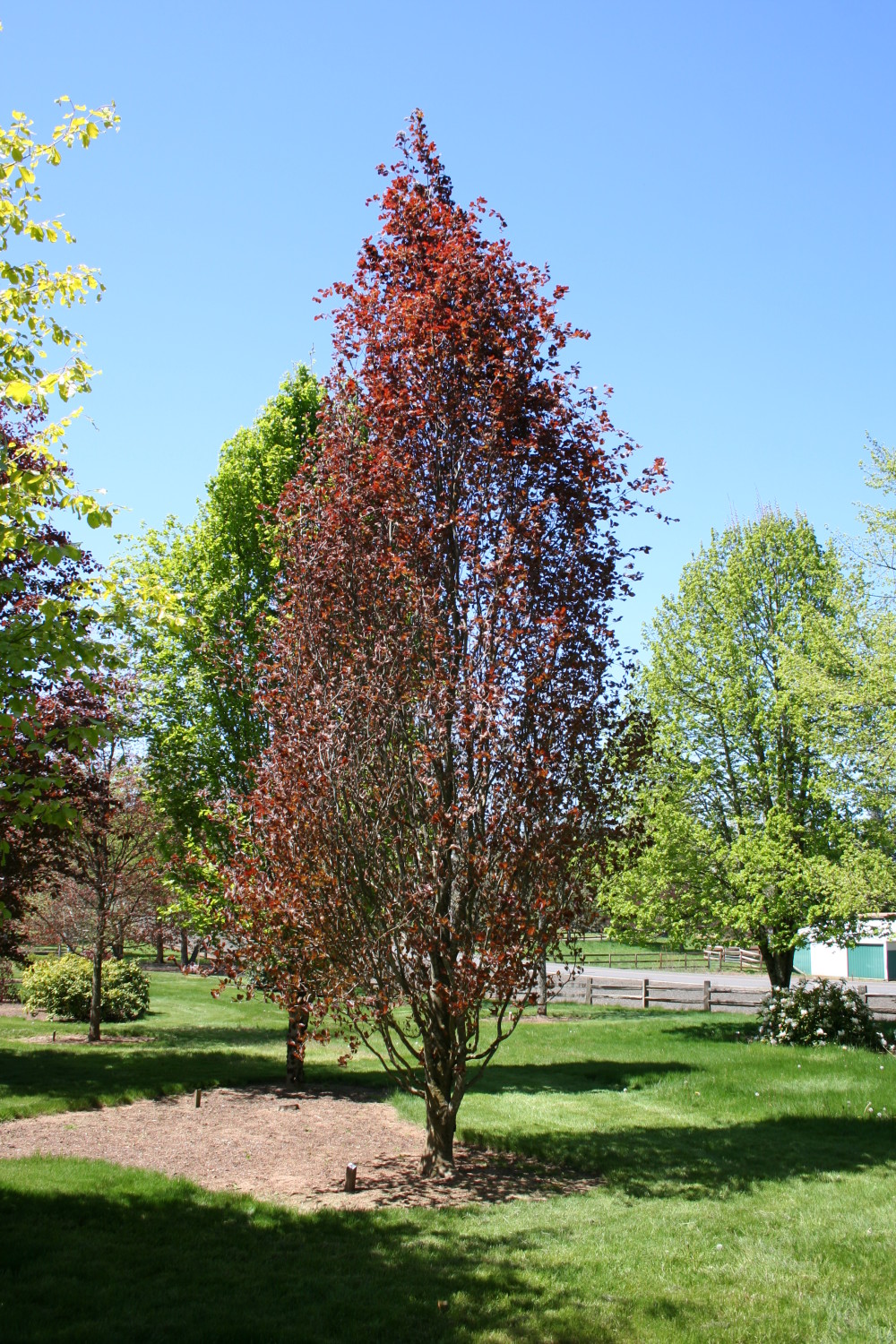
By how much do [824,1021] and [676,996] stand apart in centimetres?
1265

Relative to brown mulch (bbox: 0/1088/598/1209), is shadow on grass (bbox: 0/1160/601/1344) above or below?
above

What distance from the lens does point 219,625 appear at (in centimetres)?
1481

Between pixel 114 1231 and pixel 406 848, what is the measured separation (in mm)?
3631

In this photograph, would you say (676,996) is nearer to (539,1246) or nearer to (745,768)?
(745,768)

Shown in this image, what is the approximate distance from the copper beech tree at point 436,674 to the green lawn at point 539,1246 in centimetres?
172

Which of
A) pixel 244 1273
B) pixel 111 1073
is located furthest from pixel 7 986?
pixel 244 1273

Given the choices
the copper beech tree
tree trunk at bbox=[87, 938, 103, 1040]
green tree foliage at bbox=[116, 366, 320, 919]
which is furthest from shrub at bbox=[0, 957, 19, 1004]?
the copper beech tree

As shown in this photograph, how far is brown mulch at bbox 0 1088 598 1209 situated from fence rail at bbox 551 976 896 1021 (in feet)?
43.9

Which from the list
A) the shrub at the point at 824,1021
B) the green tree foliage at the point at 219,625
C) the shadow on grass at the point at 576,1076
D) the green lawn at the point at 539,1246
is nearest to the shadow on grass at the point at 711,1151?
the green lawn at the point at 539,1246

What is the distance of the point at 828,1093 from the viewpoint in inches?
460

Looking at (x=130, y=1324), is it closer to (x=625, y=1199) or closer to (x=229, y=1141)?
(x=625, y=1199)

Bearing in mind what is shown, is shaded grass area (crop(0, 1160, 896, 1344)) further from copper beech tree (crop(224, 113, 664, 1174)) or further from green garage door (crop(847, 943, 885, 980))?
green garage door (crop(847, 943, 885, 980))

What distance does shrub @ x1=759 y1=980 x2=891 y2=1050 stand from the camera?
15.7 m

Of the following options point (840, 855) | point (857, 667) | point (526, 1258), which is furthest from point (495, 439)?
point (840, 855)
